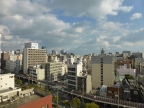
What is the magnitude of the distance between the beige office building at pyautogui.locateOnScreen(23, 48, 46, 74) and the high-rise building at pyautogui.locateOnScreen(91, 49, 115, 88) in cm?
3130

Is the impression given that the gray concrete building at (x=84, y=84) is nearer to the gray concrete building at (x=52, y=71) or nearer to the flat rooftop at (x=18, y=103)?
the gray concrete building at (x=52, y=71)

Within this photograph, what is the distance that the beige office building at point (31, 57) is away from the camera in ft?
183

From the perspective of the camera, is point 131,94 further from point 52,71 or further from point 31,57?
point 31,57

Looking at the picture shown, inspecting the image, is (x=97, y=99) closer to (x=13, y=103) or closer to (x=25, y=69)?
(x=13, y=103)

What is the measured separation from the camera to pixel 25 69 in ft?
184

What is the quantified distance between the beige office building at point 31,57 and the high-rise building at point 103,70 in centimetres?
3130

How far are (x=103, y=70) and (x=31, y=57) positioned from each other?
34441mm

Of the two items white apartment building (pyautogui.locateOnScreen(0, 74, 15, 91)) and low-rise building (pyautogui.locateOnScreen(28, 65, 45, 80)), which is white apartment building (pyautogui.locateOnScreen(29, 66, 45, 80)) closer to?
low-rise building (pyautogui.locateOnScreen(28, 65, 45, 80))

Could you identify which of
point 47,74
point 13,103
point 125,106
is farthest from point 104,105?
point 47,74

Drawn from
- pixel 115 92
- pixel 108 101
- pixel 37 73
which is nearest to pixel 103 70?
pixel 115 92

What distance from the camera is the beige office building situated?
183 feet

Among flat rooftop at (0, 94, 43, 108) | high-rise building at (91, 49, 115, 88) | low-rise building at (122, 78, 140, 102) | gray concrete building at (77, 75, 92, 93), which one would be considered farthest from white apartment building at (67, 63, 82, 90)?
flat rooftop at (0, 94, 43, 108)

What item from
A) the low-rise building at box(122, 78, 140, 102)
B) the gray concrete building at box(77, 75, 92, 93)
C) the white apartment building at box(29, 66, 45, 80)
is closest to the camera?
the low-rise building at box(122, 78, 140, 102)

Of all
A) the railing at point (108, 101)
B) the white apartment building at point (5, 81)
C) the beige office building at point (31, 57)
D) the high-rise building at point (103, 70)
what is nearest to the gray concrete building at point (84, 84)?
the railing at point (108, 101)
